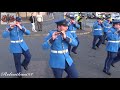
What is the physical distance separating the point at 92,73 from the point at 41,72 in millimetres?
1355

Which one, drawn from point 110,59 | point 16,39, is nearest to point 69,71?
point 16,39

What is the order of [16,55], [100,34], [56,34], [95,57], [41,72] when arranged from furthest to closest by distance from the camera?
[100,34], [95,57], [41,72], [16,55], [56,34]

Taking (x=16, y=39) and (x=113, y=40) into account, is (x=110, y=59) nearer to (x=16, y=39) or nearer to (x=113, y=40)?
(x=113, y=40)

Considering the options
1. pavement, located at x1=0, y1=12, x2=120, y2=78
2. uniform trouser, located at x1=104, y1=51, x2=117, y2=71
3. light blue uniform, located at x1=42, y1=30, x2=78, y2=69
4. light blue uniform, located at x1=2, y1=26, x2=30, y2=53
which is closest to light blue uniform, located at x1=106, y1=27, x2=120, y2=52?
uniform trouser, located at x1=104, y1=51, x2=117, y2=71

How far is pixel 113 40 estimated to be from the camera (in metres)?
7.96

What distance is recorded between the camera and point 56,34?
20.2ft

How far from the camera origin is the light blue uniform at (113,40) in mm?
7875

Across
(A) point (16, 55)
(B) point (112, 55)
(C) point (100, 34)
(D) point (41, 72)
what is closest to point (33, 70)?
(D) point (41, 72)

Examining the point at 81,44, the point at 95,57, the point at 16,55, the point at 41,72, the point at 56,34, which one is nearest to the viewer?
the point at 56,34

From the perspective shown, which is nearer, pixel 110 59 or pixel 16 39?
pixel 16 39

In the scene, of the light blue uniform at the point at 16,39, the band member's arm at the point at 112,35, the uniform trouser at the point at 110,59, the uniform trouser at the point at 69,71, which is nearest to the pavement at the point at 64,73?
the uniform trouser at the point at 110,59

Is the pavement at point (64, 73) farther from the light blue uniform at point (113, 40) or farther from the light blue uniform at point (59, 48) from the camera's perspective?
the light blue uniform at point (59, 48)

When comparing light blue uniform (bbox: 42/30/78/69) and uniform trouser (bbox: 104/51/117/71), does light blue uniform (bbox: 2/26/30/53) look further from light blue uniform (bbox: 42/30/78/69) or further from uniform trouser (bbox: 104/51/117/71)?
uniform trouser (bbox: 104/51/117/71)
